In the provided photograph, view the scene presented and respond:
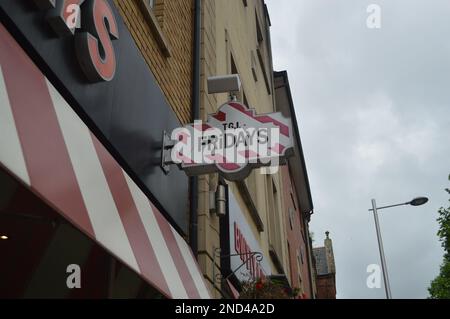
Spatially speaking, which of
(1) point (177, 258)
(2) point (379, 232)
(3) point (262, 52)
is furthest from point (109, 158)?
(2) point (379, 232)

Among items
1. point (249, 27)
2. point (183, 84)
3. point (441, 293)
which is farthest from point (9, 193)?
point (441, 293)

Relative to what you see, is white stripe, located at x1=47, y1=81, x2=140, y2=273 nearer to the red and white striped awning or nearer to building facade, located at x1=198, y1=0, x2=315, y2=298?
the red and white striped awning

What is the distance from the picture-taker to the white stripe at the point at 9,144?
7.27 feet

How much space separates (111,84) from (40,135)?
1.37 metres

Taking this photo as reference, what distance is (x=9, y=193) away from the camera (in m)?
3.49

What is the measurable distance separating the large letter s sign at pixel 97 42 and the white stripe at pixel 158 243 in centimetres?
75

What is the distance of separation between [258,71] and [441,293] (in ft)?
68.8

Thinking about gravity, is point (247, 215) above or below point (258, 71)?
below

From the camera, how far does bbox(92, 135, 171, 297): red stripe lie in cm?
335

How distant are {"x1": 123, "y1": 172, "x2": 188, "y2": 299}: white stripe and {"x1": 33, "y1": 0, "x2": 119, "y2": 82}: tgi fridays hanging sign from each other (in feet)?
2.52

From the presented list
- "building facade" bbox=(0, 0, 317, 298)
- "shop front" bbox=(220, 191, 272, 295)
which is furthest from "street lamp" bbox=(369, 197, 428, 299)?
"shop front" bbox=(220, 191, 272, 295)

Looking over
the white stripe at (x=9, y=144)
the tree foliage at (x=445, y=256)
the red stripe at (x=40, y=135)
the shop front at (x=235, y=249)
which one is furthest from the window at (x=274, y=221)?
the tree foliage at (x=445, y=256)

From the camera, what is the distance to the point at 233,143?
16.6 feet
